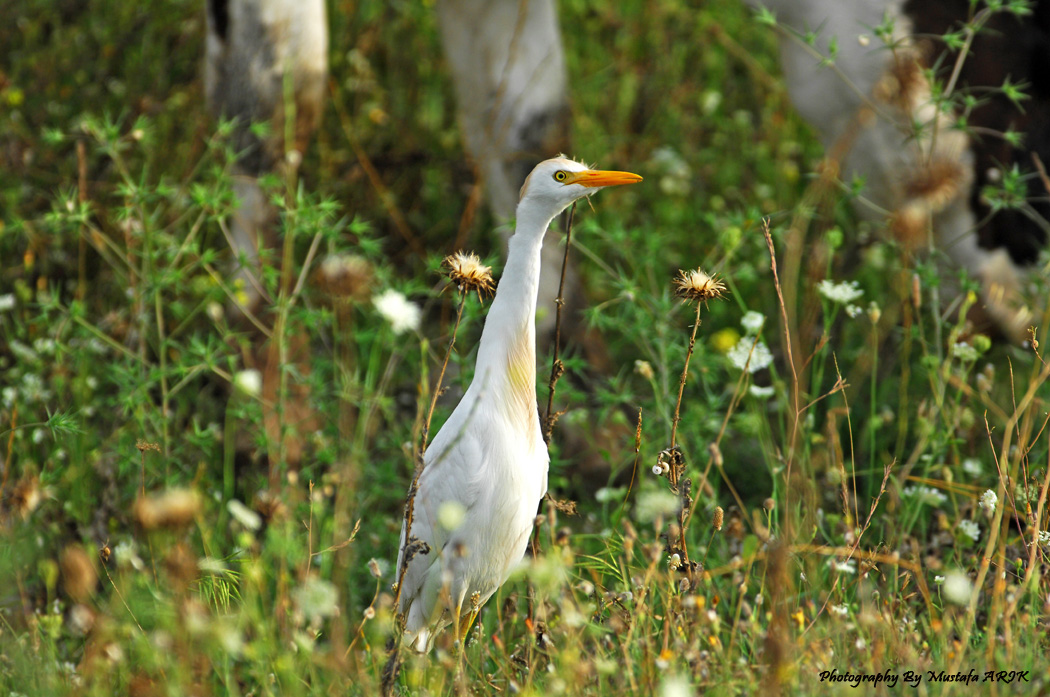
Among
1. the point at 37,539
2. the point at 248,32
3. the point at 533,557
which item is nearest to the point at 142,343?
the point at 37,539

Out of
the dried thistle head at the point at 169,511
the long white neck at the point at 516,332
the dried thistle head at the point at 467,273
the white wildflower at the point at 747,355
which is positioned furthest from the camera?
the white wildflower at the point at 747,355

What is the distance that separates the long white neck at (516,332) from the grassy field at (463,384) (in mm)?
207

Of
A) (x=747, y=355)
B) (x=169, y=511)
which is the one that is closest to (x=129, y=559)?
(x=169, y=511)

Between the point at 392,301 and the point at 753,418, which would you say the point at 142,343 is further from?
the point at 753,418

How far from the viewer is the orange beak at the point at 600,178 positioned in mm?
1683

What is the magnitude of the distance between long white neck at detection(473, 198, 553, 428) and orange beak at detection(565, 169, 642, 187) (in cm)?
11

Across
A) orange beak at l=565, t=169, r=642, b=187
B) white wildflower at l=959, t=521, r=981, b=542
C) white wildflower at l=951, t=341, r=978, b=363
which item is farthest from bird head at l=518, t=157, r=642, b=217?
white wildflower at l=959, t=521, r=981, b=542

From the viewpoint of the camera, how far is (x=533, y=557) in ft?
6.95

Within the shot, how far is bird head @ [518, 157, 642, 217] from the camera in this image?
171 cm

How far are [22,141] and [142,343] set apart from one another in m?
1.78

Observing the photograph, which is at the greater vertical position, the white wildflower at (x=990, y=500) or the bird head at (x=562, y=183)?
the bird head at (x=562, y=183)

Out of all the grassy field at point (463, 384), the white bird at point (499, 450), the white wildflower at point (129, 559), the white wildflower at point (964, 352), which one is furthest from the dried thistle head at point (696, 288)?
the white wildflower at point (129, 559)

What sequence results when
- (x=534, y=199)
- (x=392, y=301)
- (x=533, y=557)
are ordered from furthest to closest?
(x=533, y=557)
(x=534, y=199)
(x=392, y=301)

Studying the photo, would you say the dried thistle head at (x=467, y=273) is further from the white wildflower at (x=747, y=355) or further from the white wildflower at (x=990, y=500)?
the white wildflower at (x=990, y=500)
